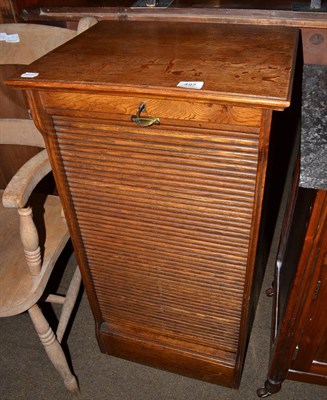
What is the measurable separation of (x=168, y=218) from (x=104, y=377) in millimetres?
882

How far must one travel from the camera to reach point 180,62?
1.02 meters

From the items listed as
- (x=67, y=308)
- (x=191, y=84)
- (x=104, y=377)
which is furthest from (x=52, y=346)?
(x=191, y=84)

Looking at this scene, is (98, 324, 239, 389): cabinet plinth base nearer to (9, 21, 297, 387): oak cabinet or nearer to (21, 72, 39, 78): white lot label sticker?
(9, 21, 297, 387): oak cabinet

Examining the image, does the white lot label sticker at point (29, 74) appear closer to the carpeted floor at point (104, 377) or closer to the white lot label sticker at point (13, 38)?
the white lot label sticker at point (13, 38)

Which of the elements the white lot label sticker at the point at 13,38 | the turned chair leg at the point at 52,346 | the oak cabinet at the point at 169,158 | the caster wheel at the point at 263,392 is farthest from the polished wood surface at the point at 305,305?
the white lot label sticker at the point at 13,38

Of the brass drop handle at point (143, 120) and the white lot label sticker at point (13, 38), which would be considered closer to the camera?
the brass drop handle at point (143, 120)

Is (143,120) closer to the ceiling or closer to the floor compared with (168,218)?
closer to the ceiling

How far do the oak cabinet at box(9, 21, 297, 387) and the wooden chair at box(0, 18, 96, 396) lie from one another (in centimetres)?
11

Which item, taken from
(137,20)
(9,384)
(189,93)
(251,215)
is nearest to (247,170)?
(251,215)

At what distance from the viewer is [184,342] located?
5.07 feet

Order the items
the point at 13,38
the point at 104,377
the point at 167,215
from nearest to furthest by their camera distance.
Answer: the point at 167,215, the point at 13,38, the point at 104,377

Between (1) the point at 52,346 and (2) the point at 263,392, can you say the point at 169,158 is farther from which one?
(2) the point at 263,392

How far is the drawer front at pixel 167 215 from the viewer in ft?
3.36

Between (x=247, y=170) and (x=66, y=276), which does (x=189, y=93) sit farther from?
(x=66, y=276)
